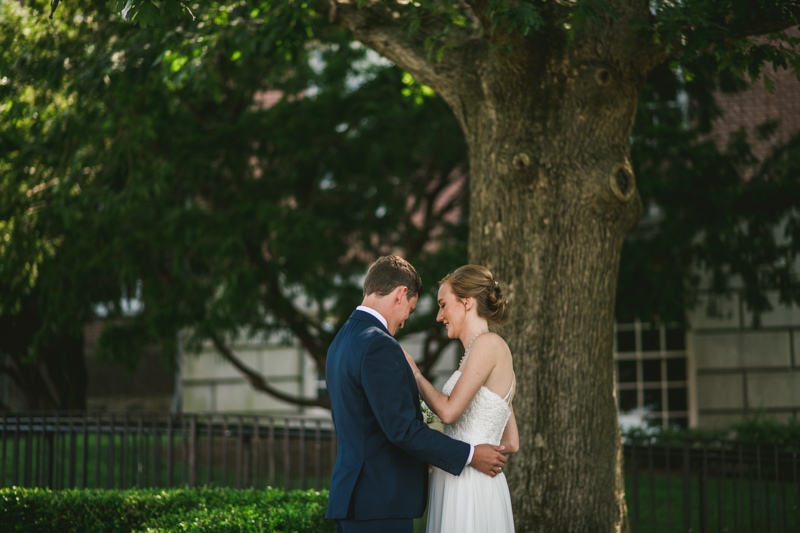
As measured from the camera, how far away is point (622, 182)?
5.59m

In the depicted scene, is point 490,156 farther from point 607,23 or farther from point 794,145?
point 794,145

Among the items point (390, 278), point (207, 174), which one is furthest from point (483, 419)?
point (207, 174)

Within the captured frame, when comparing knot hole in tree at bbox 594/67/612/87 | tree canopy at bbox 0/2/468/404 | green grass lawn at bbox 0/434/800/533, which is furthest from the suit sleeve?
tree canopy at bbox 0/2/468/404

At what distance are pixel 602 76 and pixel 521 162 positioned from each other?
2.96ft

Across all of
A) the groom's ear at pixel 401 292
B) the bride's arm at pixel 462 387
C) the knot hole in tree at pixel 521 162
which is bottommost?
the bride's arm at pixel 462 387

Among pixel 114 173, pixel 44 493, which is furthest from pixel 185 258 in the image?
pixel 44 493

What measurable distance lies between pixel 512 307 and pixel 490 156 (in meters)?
1.21

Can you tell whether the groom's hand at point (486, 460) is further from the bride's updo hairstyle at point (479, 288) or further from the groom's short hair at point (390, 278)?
the groom's short hair at point (390, 278)

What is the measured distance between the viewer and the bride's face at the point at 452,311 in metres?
4.14

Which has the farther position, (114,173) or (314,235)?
(314,235)

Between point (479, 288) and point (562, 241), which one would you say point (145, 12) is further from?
point (562, 241)

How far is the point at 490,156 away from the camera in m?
5.71

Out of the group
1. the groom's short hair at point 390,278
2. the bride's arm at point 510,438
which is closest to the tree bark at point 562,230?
the bride's arm at point 510,438

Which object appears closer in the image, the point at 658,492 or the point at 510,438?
the point at 510,438
